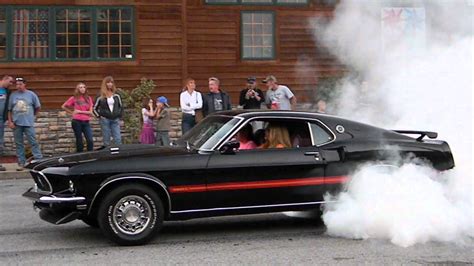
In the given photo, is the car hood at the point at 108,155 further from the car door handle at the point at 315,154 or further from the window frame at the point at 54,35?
the window frame at the point at 54,35

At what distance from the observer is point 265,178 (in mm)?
7055

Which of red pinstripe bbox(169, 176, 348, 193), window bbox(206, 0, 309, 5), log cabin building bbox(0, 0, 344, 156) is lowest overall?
red pinstripe bbox(169, 176, 348, 193)

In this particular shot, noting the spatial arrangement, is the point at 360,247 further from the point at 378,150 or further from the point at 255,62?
the point at 255,62

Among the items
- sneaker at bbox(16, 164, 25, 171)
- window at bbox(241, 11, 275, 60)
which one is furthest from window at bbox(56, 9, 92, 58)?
window at bbox(241, 11, 275, 60)

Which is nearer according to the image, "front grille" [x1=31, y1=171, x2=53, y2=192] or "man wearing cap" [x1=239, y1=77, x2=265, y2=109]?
"front grille" [x1=31, y1=171, x2=53, y2=192]

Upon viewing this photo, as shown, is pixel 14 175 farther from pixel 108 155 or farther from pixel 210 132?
pixel 210 132

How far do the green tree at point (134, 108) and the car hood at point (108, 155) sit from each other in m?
8.24

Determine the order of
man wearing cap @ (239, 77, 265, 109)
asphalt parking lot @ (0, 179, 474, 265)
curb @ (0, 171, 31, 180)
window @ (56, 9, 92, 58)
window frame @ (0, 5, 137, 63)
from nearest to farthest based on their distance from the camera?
asphalt parking lot @ (0, 179, 474, 265)
curb @ (0, 171, 31, 180)
man wearing cap @ (239, 77, 265, 109)
window frame @ (0, 5, 137, 63)
window @ (56, 9, 92, 58)

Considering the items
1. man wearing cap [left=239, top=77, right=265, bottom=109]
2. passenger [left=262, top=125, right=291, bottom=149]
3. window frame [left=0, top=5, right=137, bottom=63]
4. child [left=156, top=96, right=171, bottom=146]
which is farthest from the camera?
window frame [left=0, top=5, right=137, bottom=63]

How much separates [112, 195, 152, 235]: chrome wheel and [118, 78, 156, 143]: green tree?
8933mm

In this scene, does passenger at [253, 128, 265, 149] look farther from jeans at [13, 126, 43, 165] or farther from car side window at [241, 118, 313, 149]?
jeans at [13, 126, 43, 165]

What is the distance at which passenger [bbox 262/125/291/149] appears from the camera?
7.39m

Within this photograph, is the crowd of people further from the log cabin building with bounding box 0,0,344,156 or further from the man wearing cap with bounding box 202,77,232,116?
the log cabin building with bounding box 0,0,344,156

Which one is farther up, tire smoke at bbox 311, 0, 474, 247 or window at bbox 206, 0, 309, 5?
window at bbox 206, 0, 309, 5
